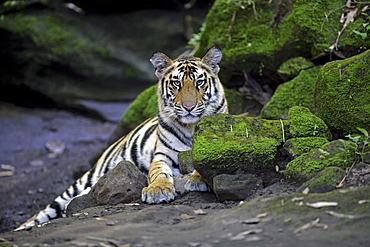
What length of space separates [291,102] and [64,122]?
6.72 meters

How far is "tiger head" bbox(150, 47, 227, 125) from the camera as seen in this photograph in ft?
15.5

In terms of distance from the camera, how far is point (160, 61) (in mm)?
5207

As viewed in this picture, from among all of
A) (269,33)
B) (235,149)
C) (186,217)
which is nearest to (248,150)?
(235,149)

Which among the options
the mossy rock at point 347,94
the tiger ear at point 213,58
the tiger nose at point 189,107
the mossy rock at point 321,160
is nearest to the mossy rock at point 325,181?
the mossy rock at point 321,160

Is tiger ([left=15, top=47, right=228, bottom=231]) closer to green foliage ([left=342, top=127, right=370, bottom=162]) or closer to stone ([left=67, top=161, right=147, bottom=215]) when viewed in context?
stone ([left=67, top=161, right=147, bottom=215])

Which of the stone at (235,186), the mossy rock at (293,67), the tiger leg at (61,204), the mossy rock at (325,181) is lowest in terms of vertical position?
the tiger leg at (61,204)

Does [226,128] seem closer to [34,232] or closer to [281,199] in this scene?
[281,199]

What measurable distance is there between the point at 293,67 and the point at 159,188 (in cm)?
274

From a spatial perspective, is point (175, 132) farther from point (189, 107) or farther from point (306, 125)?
point (306, 125)

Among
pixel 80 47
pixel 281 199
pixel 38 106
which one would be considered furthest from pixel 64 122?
pixel 281 199

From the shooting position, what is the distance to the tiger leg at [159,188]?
4.07m

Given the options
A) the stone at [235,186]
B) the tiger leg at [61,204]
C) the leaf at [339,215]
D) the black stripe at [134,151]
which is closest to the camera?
the leaf at [339,215]

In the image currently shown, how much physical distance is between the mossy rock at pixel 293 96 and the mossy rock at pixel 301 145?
1.64 metres

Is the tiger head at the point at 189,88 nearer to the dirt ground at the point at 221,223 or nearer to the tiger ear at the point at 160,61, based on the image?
the tiger ear at the point at 160,61
